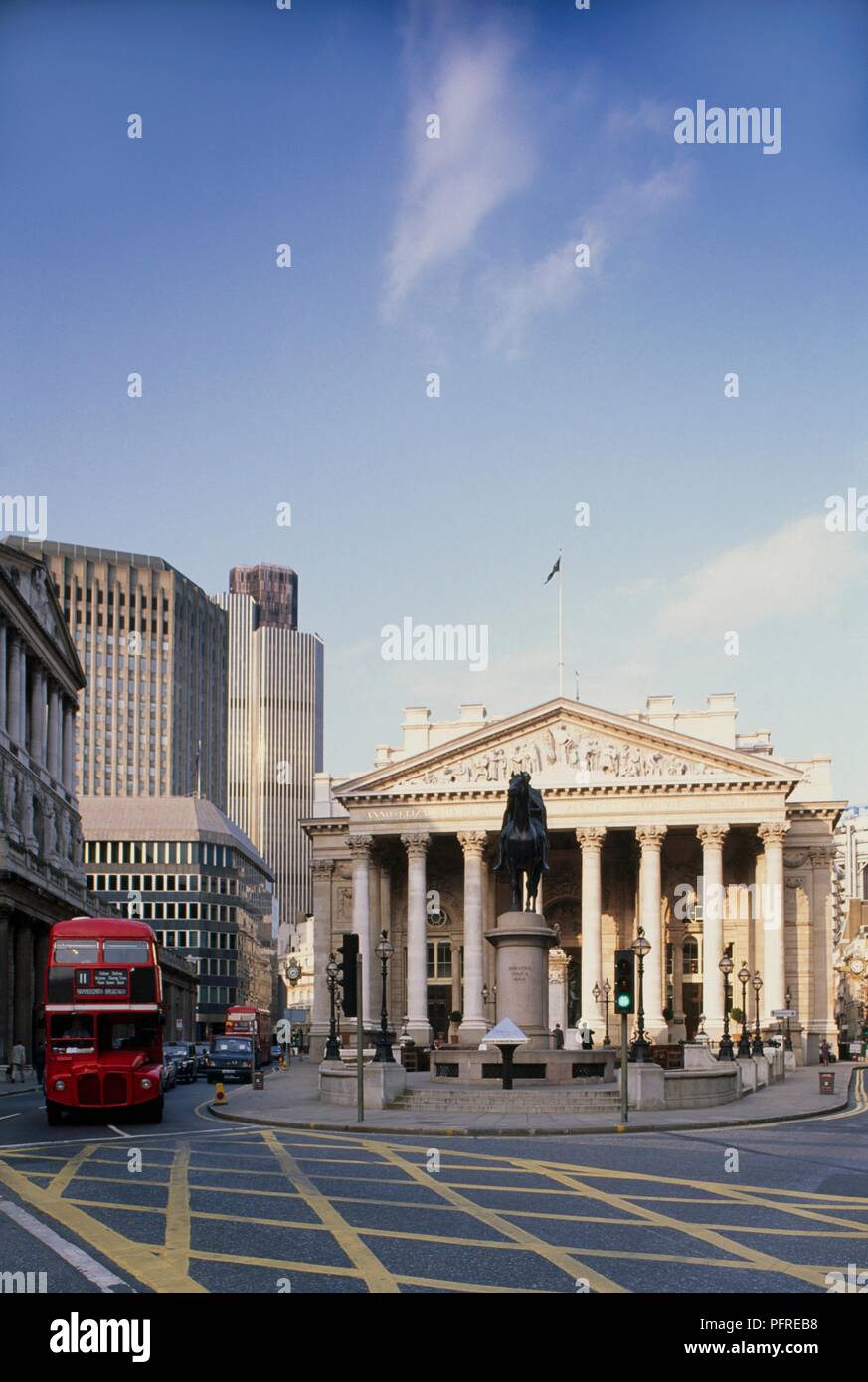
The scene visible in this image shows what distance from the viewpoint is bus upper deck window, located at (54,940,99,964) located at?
37875 millimetres

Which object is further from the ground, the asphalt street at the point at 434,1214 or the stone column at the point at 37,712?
the stone column at the point at 37,712

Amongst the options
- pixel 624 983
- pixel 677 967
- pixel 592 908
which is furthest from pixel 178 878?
pixel 624 983

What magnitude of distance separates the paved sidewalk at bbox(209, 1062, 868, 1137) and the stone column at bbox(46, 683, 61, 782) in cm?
5740

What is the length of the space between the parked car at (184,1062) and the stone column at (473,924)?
89.2 feet

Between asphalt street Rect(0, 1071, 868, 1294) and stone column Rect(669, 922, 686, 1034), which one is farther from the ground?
asphalt street Rect(0, 1071, 868, 1294)

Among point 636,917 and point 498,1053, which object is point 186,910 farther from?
point 498,1053

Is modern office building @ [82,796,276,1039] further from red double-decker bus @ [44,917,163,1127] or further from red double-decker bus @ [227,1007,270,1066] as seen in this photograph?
red double-decker bus @ [44,917,163,1127]

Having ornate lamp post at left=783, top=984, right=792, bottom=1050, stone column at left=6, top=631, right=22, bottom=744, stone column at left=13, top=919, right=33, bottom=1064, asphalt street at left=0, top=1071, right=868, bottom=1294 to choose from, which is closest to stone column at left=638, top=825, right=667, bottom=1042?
ornate lamp post at left=783, top=984, right=792, bottom=1050

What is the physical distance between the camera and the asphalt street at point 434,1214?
14297 mm

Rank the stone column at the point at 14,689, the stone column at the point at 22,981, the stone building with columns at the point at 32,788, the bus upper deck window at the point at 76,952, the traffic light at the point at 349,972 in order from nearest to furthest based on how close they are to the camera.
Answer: the traffic light at the point at 349,972
the bus upper deck window at the point at 76,952
the stone building with columns at the point at 32,788
the stone column at the point at 22,981
the stone column at the point at 14,689

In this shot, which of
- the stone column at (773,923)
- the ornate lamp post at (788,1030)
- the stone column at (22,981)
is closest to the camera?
the stone column at (22,981)

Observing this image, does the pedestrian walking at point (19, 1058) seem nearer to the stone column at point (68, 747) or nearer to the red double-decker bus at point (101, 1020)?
the red double-decker bus at point (101, 1020)

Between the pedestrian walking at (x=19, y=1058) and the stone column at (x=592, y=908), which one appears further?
→ the stone column at (x=592, y=908)

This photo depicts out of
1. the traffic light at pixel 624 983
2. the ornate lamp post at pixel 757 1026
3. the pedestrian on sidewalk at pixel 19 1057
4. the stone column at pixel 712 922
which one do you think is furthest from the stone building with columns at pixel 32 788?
the traffic light at pixel 624 983
